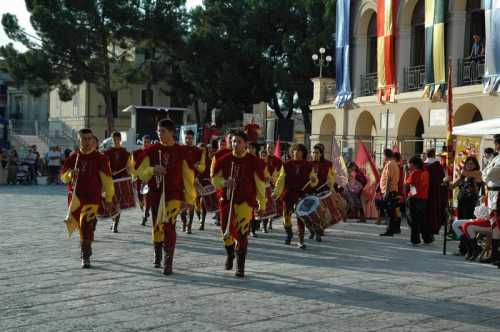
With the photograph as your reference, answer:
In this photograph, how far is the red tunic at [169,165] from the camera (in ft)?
31.9

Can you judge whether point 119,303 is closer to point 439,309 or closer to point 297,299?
point 297,299

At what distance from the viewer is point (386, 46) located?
2864 centimetres

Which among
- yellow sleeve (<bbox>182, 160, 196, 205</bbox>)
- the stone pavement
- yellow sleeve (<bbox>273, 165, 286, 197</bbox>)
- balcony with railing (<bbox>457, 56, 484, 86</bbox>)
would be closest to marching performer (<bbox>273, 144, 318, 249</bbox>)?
the stone pavement

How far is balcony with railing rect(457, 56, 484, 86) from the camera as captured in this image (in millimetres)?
24484

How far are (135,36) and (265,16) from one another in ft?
26.9

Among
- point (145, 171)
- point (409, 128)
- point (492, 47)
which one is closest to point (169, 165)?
point (145, 171)

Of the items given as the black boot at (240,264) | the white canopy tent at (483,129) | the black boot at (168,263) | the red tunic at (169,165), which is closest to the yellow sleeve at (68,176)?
the red tunic at (169,165)

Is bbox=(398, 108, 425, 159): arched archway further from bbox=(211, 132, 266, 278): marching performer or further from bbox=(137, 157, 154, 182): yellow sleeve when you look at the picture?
bbox=(137, 157, 154, 182): yellow sleeve

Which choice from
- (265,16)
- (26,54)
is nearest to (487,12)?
(265,16)

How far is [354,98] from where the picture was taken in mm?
31781

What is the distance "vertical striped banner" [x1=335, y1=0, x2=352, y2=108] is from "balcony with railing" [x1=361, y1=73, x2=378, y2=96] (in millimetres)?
569

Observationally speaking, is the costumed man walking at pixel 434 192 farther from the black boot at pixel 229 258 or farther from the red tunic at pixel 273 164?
the black boot at pixel 229 258

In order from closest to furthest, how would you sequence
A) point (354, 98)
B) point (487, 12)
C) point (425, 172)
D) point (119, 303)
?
point (119, 303) < point (425, 172) < point (487, 12) < point (354, 98)

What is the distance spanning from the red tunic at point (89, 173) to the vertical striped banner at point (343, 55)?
879 inches
